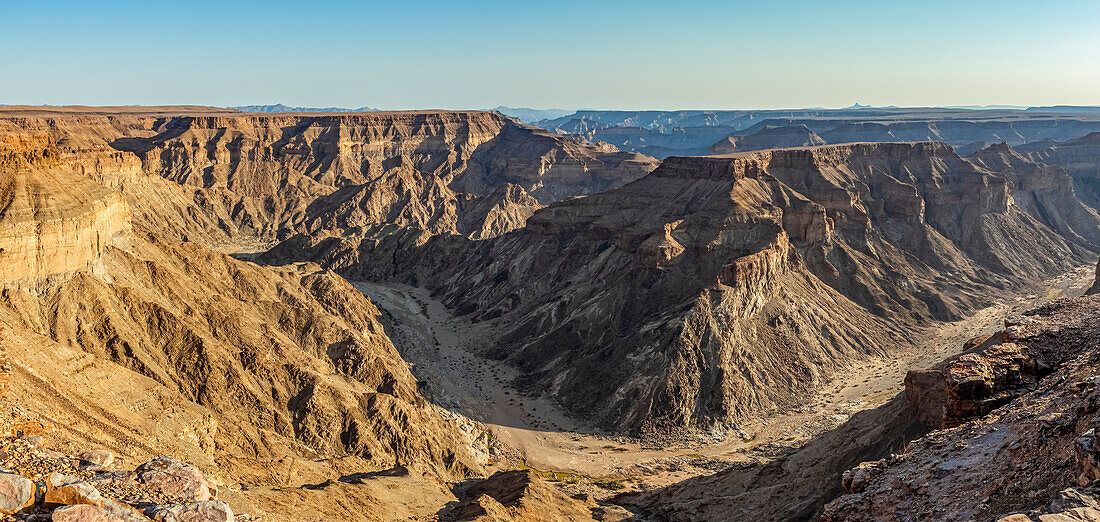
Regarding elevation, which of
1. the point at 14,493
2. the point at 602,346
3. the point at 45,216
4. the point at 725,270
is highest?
the point at 45,216

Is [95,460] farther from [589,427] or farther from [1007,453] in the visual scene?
[589,427]

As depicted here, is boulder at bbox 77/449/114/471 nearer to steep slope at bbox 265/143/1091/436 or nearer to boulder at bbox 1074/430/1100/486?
boulder at bbox 1074/430/1100/486

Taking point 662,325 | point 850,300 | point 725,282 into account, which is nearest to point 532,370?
point 662,325

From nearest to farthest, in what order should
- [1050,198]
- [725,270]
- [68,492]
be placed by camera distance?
[68,492]
[725,270]
[1050,198]

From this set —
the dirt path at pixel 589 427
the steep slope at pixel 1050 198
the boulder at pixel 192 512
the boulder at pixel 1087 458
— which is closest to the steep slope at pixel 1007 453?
the boulder at pixel 1087 458

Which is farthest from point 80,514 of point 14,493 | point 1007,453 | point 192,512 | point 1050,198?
point 1050,198

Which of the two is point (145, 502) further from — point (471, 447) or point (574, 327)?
point (574, 327)
